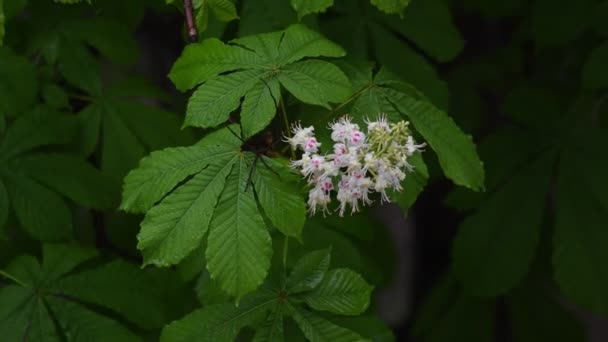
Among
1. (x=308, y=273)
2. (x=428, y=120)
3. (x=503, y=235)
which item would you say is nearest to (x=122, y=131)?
(x=308, y=273)

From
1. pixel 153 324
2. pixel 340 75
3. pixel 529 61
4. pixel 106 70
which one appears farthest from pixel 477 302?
pixel 106 70

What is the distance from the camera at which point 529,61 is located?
2914 mm

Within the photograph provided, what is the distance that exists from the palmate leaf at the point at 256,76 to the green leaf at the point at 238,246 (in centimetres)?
15

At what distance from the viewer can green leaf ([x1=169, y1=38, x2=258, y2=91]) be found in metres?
1.51

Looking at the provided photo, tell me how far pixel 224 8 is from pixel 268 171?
0.37 metres

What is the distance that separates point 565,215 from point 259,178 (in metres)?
1.25

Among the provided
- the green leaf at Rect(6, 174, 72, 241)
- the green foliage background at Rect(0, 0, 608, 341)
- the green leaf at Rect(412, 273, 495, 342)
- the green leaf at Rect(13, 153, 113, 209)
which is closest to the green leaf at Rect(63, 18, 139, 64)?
the green foliage background at Rect(0, 0, 608, 341)

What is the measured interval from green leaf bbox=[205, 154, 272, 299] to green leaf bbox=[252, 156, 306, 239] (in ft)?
0.09

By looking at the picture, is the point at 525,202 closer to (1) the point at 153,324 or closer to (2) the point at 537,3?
(2) the point at 537,3

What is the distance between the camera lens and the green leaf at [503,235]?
91.4 inches

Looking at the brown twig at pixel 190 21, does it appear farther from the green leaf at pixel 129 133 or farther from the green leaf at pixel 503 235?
the green leaf at pixel 503 235

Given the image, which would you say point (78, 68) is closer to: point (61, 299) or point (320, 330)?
point (61, 299)

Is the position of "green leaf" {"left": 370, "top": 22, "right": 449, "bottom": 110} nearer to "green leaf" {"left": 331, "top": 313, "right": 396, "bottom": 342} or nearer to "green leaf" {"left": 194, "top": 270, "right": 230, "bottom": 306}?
"green leaf" {"left": 331, "top": 313, "right": 396, "bottom": 342}

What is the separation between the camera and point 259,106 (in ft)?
4.71
